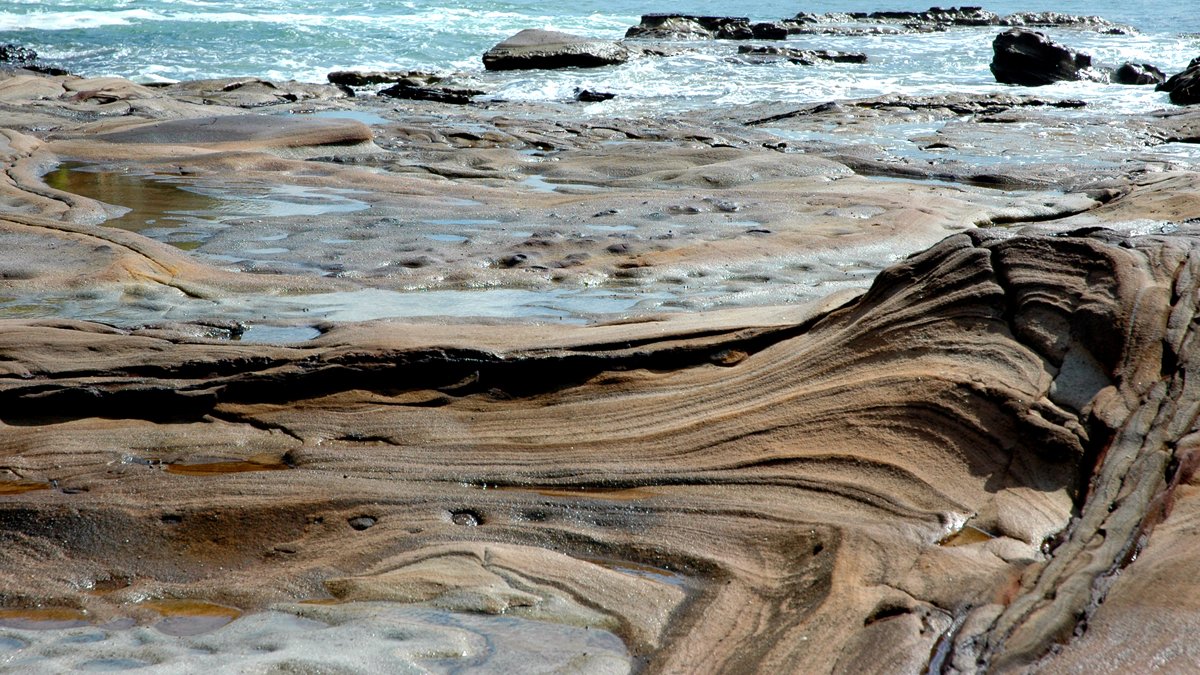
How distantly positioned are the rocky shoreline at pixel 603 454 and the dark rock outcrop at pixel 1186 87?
32.2 ft

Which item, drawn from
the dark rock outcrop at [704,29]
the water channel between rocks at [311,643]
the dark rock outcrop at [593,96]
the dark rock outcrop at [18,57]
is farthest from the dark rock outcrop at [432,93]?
the water channel between rocks at [311,643]

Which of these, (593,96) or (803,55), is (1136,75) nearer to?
(803,55)

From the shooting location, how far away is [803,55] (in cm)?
2114

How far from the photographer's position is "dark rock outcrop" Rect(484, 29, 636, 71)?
20016mm

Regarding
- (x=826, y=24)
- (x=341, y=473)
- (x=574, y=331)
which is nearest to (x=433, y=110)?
(x=574, y=331)

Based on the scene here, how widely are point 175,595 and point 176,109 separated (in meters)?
11.4

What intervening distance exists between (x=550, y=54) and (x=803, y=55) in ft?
16.7

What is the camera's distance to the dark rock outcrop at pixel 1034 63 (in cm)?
1827

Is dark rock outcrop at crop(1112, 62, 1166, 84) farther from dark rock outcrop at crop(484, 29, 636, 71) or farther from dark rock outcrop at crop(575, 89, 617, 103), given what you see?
dark rock outcrop at crop(575, 89, 617, 103)

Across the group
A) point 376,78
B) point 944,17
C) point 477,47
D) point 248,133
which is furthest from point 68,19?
point 944,17

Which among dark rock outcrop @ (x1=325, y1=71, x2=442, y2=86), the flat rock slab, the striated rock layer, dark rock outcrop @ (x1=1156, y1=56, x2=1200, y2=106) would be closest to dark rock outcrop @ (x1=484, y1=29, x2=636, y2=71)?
dark rock outcrop @ (x1=325, y1=71, x2=442, y2=86)

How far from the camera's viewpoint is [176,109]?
1288 cm

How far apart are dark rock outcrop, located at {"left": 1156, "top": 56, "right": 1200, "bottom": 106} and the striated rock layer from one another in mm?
12940

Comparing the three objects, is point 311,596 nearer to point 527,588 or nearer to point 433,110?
point 527,588
